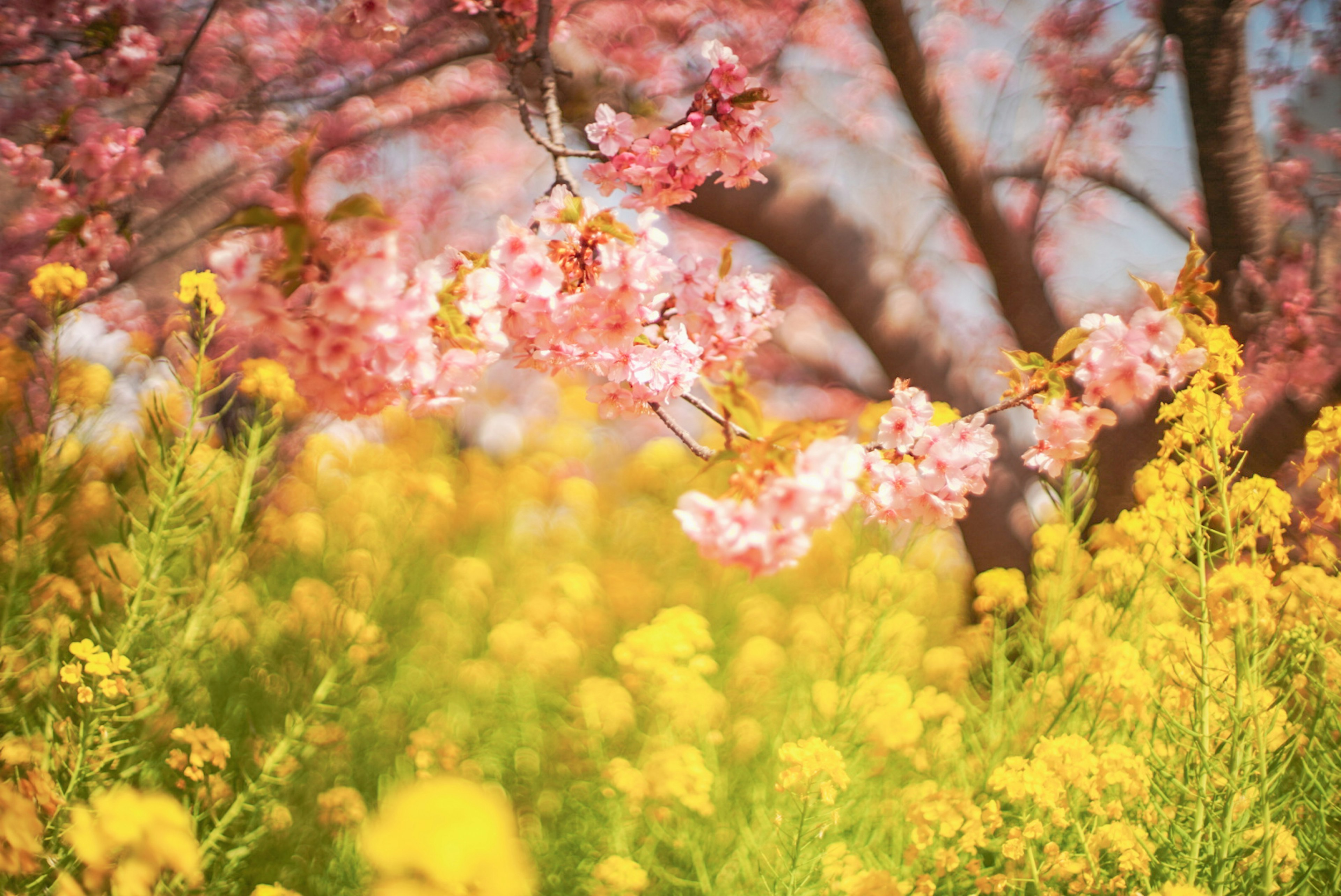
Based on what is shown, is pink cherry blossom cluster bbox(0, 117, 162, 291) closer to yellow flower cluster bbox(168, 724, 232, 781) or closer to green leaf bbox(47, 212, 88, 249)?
green leaf bbox(47, 212, 88, 249)

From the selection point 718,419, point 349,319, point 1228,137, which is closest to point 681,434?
point 718,419

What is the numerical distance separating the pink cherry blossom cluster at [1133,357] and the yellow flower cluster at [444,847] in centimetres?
Result: 82

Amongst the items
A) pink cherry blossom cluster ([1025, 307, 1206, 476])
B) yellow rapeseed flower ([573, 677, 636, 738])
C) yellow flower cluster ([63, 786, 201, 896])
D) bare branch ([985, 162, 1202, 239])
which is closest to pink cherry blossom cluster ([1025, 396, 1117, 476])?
pink cherry blossom cluster ([1025, 307, 1206, 476])

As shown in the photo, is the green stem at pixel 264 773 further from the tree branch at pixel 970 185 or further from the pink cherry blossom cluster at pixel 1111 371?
the tree branch at pixel 970 185

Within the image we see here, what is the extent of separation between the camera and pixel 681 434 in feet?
2.45

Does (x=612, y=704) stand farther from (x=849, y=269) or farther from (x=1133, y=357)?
(x=849, y=269)

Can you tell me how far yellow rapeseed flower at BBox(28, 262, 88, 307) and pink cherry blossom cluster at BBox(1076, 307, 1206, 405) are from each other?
1.42 meters

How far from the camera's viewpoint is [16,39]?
225 cm

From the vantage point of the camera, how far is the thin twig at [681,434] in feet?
2.22

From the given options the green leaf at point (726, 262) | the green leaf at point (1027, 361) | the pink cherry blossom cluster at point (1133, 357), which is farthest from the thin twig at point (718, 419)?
the pink cherry blossom cluster at point (1133, 357)

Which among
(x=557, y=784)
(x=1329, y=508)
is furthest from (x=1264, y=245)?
(x=557, y=784)

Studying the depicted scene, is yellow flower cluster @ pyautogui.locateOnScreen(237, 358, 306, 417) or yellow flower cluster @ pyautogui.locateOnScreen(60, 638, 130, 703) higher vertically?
yellow flower cluster @ pyautogui.locateOnScreen(237, 358, 306, 417)

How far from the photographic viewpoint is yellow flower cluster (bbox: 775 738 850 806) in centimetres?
87

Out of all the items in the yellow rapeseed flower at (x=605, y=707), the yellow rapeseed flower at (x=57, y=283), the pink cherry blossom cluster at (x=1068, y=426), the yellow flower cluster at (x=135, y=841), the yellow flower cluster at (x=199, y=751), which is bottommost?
the yellow rapeseed flower at (x=605, y=707)
